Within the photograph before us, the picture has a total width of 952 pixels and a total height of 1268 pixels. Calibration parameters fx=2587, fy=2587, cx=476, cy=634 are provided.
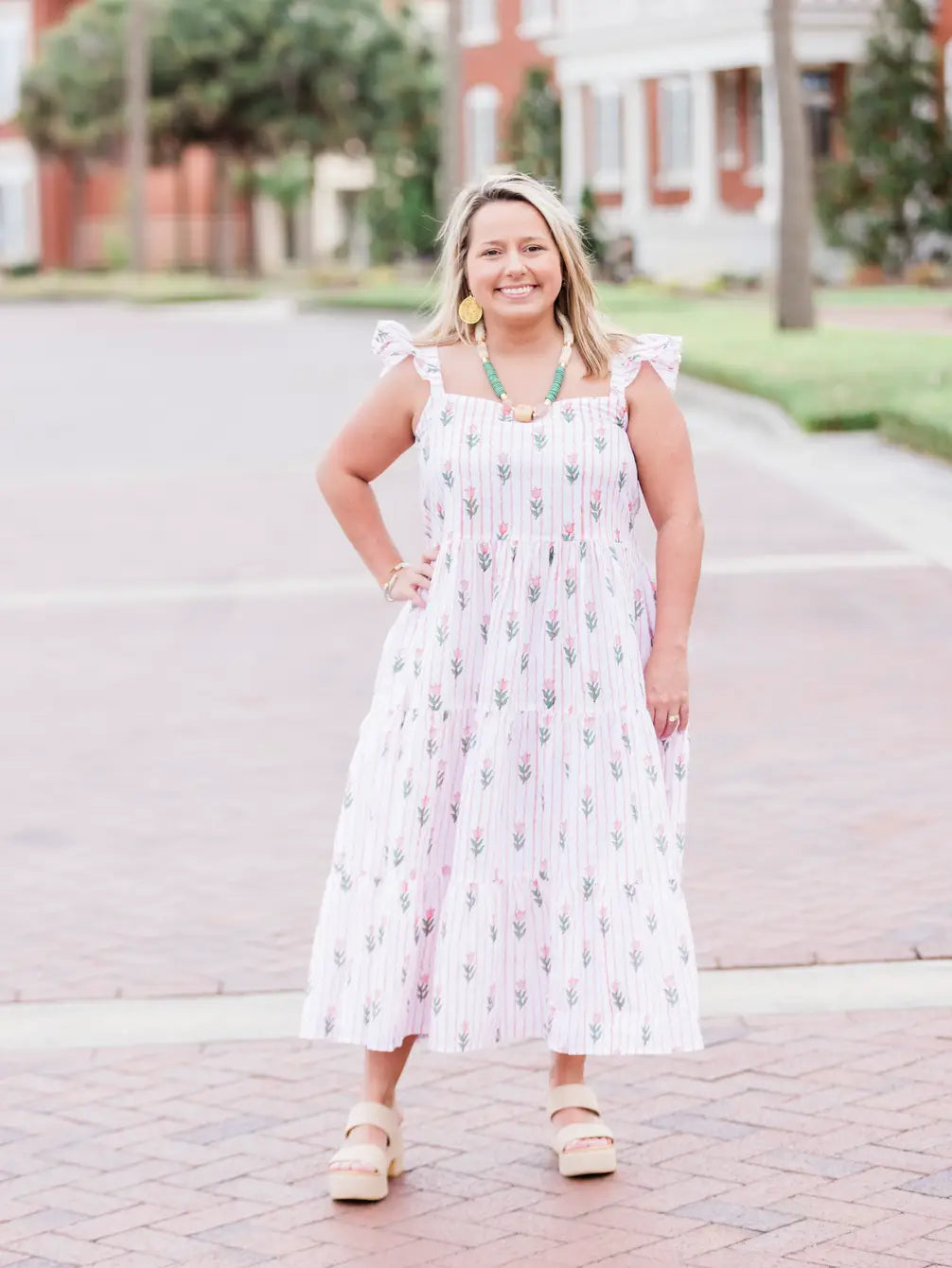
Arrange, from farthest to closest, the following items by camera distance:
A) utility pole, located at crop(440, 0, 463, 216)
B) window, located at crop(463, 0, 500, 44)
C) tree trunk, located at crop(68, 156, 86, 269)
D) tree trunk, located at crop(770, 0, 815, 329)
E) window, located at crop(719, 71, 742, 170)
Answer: tree trunk, located at crop(68, 156, 86, 269) < window, located at crop(463, 0, 500, 44) < window, located at crop(719, 71, 742, 170) < utility pole, located at crop(440, 0, 463, 216) < tree trunk, located at crop(770, 0, 815, 329)

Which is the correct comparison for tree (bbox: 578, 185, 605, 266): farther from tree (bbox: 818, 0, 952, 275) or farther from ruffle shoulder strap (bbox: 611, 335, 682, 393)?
ruffle shoulder strap (bbox: 611, 335, 682, 393)

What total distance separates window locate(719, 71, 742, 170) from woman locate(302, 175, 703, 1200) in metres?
39.7

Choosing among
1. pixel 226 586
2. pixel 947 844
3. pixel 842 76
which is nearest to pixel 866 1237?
pixel 947 844

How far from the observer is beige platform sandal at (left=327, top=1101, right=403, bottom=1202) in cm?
430

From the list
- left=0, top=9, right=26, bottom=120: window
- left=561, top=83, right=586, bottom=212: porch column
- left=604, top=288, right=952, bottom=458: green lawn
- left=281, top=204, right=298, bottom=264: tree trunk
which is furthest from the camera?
left=281, top=204, right=298, bottom=264: tree trunk

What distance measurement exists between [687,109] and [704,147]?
8.29ft

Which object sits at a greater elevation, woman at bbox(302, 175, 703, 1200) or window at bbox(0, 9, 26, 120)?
window at bbox(0, 9, 26, 120)

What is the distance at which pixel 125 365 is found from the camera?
95.1 feet

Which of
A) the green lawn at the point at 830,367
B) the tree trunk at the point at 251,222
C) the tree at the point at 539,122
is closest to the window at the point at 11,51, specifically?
the tree trunk at the point at 251,222

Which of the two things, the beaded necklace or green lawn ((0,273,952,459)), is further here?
green lawn ((0,273,952,459))

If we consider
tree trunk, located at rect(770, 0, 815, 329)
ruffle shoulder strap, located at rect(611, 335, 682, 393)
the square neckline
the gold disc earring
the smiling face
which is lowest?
the square neckline

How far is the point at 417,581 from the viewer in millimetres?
4363

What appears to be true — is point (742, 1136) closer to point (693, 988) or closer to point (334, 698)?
point (693, 988)

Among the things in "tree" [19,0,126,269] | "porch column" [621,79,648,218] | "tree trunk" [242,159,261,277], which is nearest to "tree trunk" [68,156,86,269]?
"tree" [19,0,126,269]
